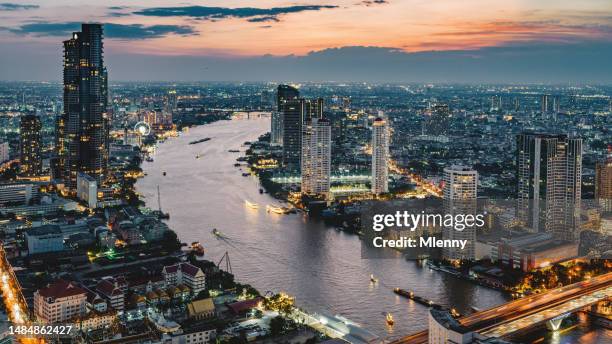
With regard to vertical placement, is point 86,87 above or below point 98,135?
above

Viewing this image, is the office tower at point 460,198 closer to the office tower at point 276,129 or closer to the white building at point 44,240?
the white building at point 44,240

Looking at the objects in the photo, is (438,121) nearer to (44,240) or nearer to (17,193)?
(17,193)

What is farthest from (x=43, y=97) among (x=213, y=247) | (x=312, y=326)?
(x=312, y=326)

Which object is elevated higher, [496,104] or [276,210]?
[496,104]

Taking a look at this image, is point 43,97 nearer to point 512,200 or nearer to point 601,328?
point 512,200

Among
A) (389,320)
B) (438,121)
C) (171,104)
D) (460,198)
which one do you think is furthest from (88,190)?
(171,104)

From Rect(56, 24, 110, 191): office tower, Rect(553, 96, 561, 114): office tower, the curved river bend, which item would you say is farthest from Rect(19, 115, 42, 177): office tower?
Rect(553, 96, 561, 114): office tower
